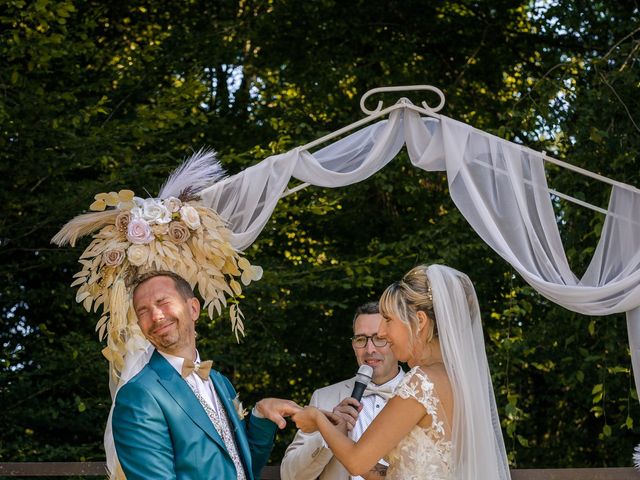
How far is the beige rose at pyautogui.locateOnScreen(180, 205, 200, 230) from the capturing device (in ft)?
14.6

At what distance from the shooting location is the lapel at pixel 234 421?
362 cm

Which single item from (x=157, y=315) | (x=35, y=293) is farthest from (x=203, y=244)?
(x=35, y=293)

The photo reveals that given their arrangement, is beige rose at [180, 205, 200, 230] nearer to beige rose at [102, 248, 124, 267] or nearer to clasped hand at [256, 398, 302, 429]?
beige rose at [102, 248, 124, 267]

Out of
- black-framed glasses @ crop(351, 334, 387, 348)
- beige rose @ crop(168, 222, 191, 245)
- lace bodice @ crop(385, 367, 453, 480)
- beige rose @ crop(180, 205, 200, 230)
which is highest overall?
beige rose @ crop(180, 205, 200, 230)

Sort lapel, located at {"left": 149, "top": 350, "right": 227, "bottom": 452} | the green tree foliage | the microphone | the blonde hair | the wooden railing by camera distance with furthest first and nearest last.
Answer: the green tree foliage, the wooden railing, the microphone, the blonde hair, lapel, located at {"left": 149, "top": 350, "right": 227, "bottom": 452}

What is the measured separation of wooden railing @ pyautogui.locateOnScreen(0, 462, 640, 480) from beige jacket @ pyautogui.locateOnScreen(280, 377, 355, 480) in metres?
0.91

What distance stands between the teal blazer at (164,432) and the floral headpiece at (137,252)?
3.11 ft

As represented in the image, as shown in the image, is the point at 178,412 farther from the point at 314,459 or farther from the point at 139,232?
the point at 139,232

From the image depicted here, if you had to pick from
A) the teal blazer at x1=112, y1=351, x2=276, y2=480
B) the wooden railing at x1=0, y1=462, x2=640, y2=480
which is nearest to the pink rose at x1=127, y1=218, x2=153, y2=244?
the teal blazer at x1=112, y1=351, x2=276, y2=480

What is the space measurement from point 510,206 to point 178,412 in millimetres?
1838

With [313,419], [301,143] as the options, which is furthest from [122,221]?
[301,143]

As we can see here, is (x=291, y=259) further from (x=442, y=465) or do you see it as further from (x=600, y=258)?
(x=442, y=465)

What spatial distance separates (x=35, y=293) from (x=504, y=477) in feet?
18.3

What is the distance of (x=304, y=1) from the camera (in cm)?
977
